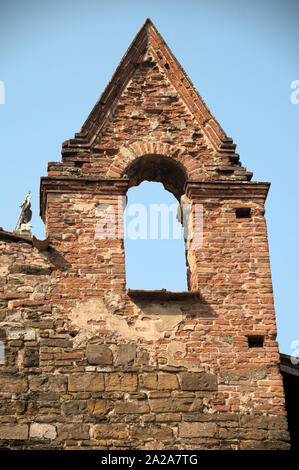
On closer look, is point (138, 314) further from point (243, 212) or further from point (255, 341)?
point (243, 212)

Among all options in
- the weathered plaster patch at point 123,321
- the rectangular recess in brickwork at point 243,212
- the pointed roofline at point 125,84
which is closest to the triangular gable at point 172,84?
the pointed roofline at point 125,84

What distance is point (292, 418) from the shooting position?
12.7 m

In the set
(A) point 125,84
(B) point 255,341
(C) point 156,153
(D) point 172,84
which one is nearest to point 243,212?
(C) point 156,153

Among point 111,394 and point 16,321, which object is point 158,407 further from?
point 16,321

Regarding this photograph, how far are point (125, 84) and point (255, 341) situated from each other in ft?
13.5

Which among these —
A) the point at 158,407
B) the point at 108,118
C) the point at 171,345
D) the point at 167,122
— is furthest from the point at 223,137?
the point at 158,407

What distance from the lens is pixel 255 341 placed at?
11609 millimetres

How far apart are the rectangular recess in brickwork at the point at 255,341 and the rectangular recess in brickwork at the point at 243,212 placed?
5.61ft

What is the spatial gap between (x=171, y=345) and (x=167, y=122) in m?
3.26

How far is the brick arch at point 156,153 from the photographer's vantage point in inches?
498

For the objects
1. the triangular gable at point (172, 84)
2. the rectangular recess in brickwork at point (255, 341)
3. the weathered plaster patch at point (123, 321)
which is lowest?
the rectangular recess in brickwork at point (255, 341)

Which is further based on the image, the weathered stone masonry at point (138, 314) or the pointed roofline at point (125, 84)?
the pointed roofline at point (125, 84)

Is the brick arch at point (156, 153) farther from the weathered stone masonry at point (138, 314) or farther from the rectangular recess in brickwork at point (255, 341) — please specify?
the rectangular recess in brickwork at point (255, 341)

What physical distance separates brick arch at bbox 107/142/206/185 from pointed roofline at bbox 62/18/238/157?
0.42m
